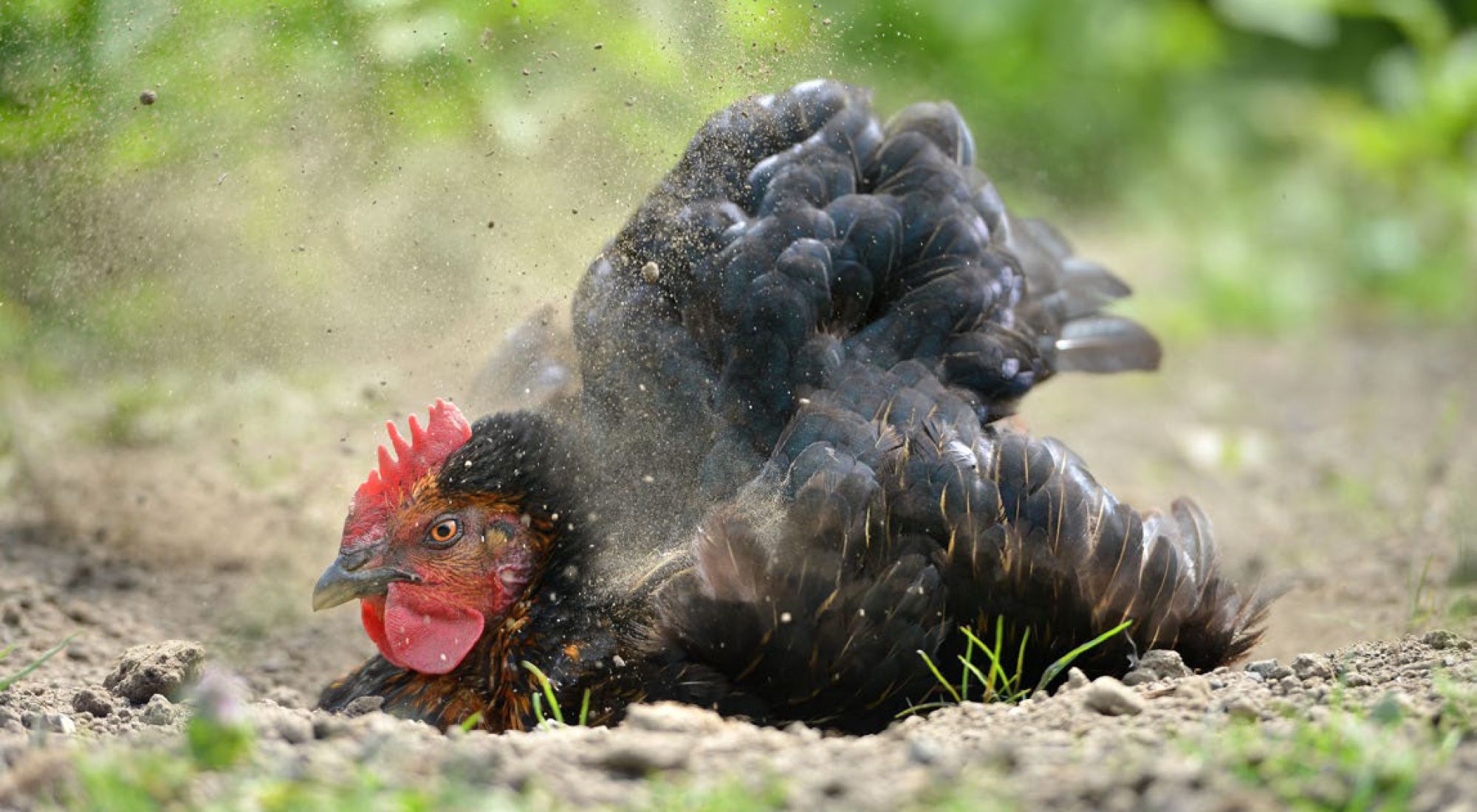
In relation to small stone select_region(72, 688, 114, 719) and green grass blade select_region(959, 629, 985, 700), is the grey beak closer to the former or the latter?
small stone select_region(72, 688, 114, 719)

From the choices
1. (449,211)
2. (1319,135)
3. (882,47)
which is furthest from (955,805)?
(1319,135)

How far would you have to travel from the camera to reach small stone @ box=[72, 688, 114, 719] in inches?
123

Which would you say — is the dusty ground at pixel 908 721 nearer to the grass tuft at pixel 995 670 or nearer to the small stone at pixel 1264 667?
the small stone at pixel 1264 667

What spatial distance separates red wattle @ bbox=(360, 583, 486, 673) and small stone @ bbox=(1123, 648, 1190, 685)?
140 cm

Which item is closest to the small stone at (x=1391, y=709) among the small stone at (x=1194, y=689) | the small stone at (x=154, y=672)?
the small stone at (x=1194, y=689)

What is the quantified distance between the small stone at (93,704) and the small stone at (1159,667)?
2.09 m

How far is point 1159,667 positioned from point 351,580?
1735 millimetres

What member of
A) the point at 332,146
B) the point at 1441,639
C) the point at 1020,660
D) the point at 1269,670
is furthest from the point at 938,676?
the point at 332,146

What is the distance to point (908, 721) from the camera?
284 cm

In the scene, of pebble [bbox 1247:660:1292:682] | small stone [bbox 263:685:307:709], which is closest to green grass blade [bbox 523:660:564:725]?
small stone [bbox 263:685:307:709]

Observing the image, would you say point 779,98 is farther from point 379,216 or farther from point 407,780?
point 407,780

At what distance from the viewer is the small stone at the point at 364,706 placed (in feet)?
10.9

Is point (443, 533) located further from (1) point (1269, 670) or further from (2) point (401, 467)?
(1) point (1269, 670)

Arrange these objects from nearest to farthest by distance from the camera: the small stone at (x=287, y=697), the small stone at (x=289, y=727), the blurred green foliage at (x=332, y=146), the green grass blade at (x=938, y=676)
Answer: the small stone at (x=289, y=727)
the green grass blade at (x=938, y=676)
the small stone at (x=287, y=697)
the blurred green foliage at (x=332, y=146)
